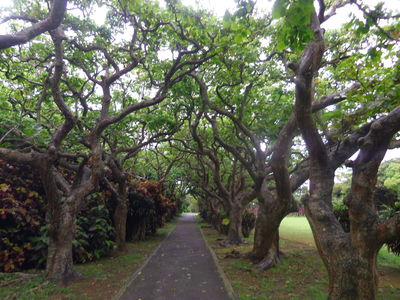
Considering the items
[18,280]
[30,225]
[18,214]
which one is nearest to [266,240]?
[18,280]

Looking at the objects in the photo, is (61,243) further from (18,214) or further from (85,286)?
(18,214)

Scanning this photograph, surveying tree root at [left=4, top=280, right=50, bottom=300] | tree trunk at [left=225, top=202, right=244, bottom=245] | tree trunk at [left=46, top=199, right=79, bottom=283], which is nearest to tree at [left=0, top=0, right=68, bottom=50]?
tree trunk at [left=46, top=199, right=79, bottom=283]

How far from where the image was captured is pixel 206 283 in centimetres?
672

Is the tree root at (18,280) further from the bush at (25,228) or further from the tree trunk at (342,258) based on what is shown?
the tree trunk at (342,258)

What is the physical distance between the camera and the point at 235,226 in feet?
44.9

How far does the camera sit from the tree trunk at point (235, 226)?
13406 mm

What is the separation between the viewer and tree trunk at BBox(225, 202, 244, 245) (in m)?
13.4

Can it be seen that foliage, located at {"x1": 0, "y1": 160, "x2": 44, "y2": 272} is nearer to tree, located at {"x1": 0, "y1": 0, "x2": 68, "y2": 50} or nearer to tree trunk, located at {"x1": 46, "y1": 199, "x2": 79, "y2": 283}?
tree trunk, located at {"x1": 46, "y1": 199, "x2": 79, "y2": 283}

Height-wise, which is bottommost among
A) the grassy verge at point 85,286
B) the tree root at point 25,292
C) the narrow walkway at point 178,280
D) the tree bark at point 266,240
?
the narrow walkway at point 178,280

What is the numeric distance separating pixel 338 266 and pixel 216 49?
555 cm

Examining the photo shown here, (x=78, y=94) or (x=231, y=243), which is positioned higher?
(x=78, y=94)

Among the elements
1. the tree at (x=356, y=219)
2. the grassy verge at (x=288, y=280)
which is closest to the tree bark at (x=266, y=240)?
the grassy verge at (x=288, y=280)

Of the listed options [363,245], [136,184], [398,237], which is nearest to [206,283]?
[363,245]

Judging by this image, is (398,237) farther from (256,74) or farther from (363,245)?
(256,74)
